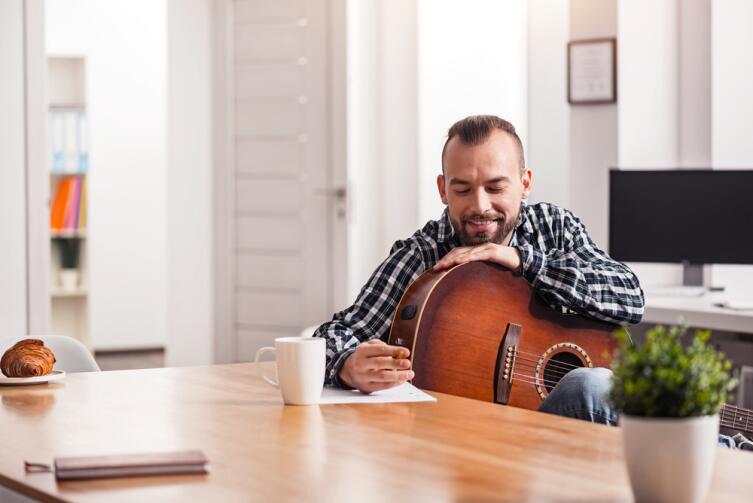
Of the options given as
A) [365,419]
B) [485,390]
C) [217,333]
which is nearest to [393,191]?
[217,333]

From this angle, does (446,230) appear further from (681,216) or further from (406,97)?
(406,97)

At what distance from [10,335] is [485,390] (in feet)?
10.1

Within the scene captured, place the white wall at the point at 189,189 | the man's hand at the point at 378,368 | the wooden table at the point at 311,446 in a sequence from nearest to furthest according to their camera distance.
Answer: the wooden table at the point at 311,446, the man's hand at the point at 378,368, the white wall at the point at 189,189

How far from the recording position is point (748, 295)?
3693mm

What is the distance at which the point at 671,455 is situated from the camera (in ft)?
3.33

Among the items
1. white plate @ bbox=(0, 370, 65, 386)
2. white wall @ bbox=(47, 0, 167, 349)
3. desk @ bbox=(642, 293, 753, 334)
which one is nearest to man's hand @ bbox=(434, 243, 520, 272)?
white plate @ bbox=(0, 370, 65, 386)

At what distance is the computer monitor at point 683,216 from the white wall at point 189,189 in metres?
2.38

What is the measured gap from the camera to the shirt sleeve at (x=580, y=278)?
2092 mm

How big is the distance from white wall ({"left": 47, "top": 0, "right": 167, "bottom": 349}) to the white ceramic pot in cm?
582

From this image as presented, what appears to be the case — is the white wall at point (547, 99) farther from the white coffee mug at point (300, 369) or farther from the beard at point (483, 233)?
the white coffee mug at point (300, 369)

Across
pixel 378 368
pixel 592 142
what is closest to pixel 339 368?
pixel 378 368

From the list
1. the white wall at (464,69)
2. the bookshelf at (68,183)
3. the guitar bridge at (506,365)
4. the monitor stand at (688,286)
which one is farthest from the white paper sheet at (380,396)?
the bookshelf at (68,183)

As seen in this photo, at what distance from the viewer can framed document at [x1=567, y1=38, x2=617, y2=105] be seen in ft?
13.2

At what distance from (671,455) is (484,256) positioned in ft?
3.49
